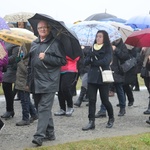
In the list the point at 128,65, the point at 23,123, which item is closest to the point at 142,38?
the point at 128,65

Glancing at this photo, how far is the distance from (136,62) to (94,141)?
10.8 ft

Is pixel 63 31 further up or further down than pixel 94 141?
further up

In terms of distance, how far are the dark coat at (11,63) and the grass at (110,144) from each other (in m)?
2.24

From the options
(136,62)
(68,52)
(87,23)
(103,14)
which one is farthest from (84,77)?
(103,14)

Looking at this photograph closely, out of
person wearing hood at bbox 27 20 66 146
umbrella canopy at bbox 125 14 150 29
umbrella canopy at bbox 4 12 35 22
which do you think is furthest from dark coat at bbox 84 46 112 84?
umbrella canopy at bbox 125 14 150 29

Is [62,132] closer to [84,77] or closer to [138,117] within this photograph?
[138,117]

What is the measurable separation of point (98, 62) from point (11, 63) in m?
1.63

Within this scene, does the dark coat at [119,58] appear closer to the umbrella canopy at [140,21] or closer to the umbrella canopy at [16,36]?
the umbrella canopy at [16,36]

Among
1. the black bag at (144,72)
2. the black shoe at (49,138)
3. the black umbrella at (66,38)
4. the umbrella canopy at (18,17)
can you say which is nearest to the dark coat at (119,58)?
the black bag at (144,72)

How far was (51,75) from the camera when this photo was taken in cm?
600

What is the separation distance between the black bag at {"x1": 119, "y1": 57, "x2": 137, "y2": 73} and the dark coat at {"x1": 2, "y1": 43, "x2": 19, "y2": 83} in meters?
2.24

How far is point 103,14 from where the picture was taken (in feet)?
76.5

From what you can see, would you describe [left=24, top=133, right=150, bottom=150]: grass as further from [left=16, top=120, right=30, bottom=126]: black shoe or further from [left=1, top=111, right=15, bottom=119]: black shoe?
[left=1, top=111, right=15, bottom=119]: black shoe

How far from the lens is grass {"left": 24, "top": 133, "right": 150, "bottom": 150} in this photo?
5.68 meters
